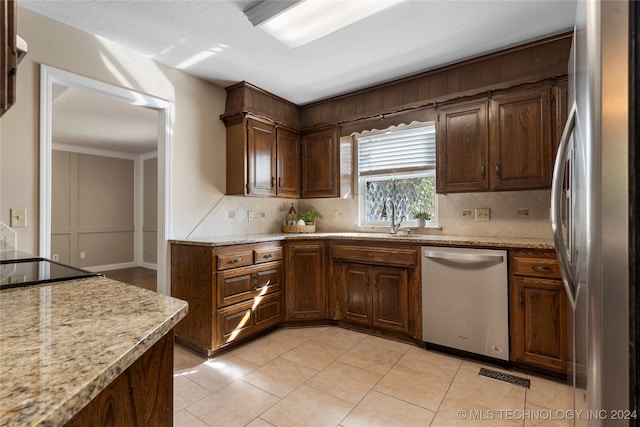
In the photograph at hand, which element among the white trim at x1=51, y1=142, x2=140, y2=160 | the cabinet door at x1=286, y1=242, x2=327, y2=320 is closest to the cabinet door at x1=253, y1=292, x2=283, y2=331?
the cabinet door at x1=286, y1=242, x2=327, y2=320

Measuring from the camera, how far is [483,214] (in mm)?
2838

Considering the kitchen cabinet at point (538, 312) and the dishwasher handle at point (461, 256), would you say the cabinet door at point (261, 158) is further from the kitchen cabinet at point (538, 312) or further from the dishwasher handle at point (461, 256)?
the kitchen cabinet at point (538, 312)

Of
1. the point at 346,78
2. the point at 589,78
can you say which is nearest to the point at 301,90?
the point at 346,78

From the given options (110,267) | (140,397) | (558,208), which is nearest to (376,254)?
(558,208)

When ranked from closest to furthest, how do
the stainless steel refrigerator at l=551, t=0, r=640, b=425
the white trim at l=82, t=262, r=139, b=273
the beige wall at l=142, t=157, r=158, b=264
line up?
the stainless steel refrigerator at l=551, t=0, r=640, b=425
the white trim at l=82, t=262, r=139, b=273
the beige wall at l=142, t=157, r=158, b=264

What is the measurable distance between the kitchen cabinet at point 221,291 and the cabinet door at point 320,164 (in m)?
1.02

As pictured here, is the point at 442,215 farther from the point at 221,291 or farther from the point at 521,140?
the point at 221,291

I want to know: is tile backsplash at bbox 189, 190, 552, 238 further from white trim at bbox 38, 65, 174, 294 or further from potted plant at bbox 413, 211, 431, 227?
white trim at bbox 38, 65, 174, 294

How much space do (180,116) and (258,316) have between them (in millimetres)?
2023

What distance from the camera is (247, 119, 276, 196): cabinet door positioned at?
125 inches

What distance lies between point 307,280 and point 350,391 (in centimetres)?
130

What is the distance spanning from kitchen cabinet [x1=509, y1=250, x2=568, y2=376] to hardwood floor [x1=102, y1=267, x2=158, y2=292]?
16.2 ft

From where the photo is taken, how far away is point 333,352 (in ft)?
8.45

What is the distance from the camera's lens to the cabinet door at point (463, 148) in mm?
2617
